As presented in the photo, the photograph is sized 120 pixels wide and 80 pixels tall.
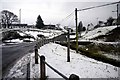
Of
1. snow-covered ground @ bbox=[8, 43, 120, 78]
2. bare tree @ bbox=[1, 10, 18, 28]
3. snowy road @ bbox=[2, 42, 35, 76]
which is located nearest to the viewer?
snow-covered ground @ bbox=[8, 43, 120, 78]

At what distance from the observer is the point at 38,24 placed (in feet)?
282

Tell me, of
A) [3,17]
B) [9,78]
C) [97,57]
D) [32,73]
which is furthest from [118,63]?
[3,17]

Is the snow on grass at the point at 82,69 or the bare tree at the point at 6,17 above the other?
the bare tree at the point at 6,17

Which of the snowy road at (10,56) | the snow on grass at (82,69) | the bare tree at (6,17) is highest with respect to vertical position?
the bare tree at (6,17)

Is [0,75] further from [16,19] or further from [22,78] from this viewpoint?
[16,19]

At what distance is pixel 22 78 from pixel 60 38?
4190cm

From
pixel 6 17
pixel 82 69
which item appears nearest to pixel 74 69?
pixel 82 69

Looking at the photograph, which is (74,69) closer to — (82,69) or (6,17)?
(82,69)

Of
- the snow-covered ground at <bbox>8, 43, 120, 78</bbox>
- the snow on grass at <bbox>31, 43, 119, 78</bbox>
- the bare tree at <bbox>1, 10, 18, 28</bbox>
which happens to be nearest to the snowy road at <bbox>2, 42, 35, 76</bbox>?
the snow-covered ground at <bbox>8, 43, 120, 78</bbox>

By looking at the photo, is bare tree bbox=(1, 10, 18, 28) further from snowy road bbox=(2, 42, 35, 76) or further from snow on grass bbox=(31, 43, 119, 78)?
snow on grass bbox=(31, 43, 119, 78)

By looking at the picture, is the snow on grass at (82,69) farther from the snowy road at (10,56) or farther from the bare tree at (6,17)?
the bare tree at (6,17)

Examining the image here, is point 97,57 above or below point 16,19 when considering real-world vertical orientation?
below

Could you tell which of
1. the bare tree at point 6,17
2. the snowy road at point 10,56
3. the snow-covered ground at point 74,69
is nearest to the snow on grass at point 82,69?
the snow-covered ground at point 74,69

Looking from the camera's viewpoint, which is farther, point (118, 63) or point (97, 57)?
point (97, 57)
